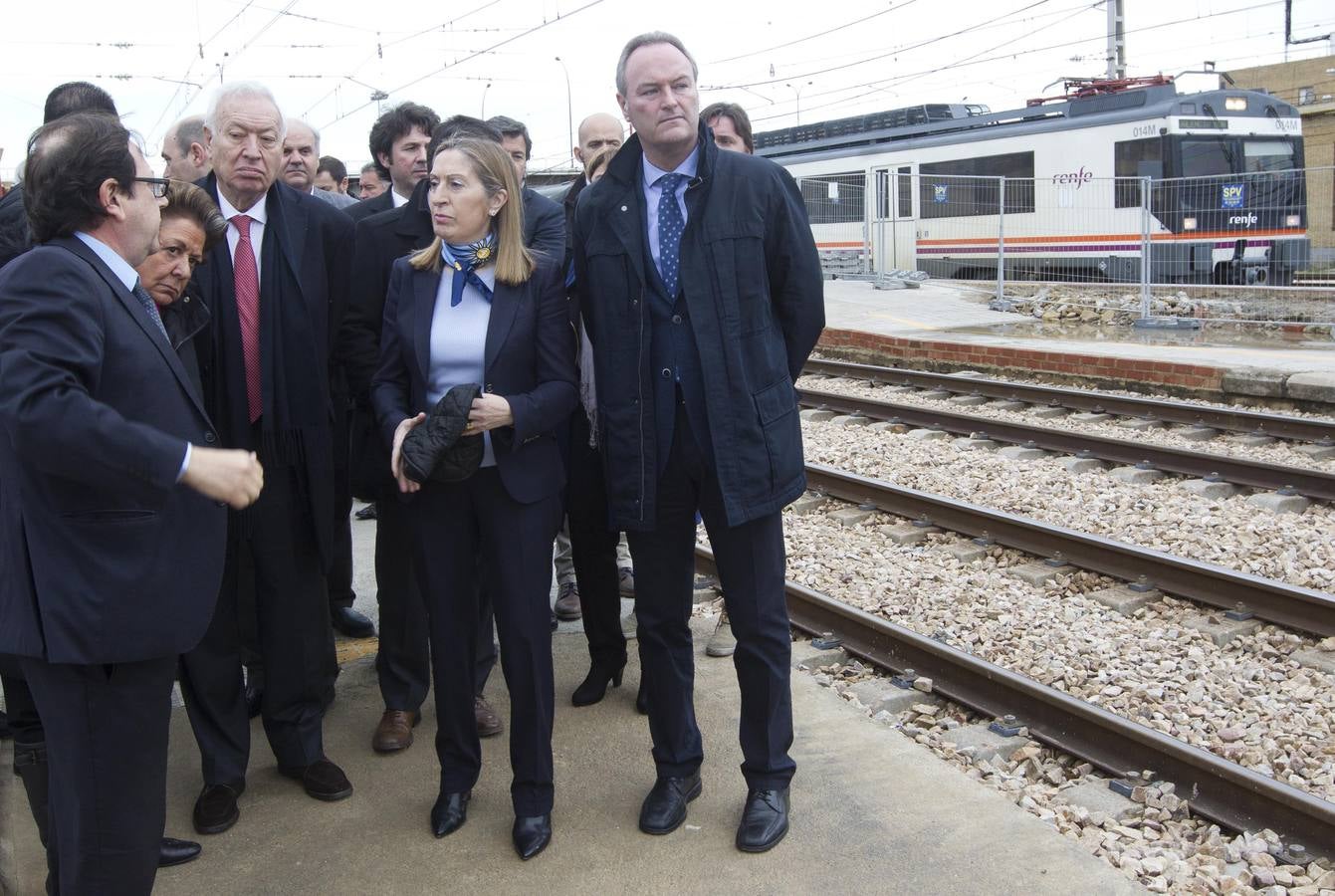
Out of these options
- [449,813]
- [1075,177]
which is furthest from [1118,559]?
[1075,177]

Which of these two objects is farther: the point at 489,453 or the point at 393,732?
the point at 393,732

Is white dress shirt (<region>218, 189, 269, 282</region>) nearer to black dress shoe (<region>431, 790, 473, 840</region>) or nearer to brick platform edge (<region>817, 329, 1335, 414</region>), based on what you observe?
black dress shoe (<region>431, 790, 473, 840</region>)

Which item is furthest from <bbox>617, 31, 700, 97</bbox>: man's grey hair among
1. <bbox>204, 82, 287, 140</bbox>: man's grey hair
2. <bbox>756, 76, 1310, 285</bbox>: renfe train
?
<bbox>756, 76, 1310, 285</bbox>: renfe train

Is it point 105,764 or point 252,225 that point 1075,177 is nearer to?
point 252,225

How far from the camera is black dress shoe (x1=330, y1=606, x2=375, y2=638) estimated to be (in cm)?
529

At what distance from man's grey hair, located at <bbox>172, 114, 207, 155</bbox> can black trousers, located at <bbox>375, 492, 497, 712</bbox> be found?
1.77 meters

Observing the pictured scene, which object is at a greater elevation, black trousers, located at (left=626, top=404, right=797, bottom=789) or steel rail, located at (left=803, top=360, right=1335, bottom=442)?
black trousers, located at (left=626, top=404, right=797, bottom=789)

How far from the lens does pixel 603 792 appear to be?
3.68 m

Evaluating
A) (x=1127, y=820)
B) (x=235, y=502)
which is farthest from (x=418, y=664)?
(x=1127, y=820)

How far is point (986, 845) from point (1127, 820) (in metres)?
0.69

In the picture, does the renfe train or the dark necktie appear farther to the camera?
the renfe train

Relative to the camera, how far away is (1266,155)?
63.8 ft

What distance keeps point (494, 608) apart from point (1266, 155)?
19668 millimetres

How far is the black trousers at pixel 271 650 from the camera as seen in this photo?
143 inches
